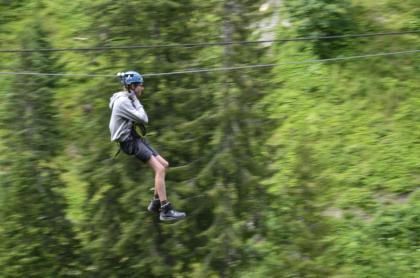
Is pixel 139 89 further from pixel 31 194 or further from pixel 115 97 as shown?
pixel 31 194

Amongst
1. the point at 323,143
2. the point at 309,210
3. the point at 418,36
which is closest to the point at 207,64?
the point at 309,210

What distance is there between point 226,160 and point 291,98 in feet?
16.8

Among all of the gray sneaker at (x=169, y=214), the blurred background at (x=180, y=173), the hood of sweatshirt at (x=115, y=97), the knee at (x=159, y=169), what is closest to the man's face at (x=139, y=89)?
the hood of sweatshirt at (x=115, y=97)

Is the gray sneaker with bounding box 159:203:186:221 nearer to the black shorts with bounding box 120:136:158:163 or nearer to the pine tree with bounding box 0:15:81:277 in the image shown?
the black shorts with bounding box 120:136:158:163

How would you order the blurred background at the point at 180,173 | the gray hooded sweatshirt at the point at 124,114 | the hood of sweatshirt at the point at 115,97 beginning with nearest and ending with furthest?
the gray hooded sweatshirt at the point at 124,114 < the hood of sweatshirt at the point at 115,97 < the blurred background at the point at 180,173

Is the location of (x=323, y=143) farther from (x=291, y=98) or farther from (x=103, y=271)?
(x=103, y=271)

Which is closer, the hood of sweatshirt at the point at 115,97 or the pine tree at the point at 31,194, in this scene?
the hood of sweatshirt at the point at 115,97

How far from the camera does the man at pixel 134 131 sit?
8.97 meters

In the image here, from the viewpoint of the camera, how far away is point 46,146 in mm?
10703

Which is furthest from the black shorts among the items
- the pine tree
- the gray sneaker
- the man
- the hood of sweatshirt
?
the pine tree

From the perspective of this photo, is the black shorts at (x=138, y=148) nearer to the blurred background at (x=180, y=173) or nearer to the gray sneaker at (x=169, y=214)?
the blurred background at (x=180, y=173)

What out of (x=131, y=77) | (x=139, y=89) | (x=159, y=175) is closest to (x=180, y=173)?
(x=159, y=175)

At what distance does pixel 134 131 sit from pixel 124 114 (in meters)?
0.34

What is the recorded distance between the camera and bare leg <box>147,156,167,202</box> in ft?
30.0
